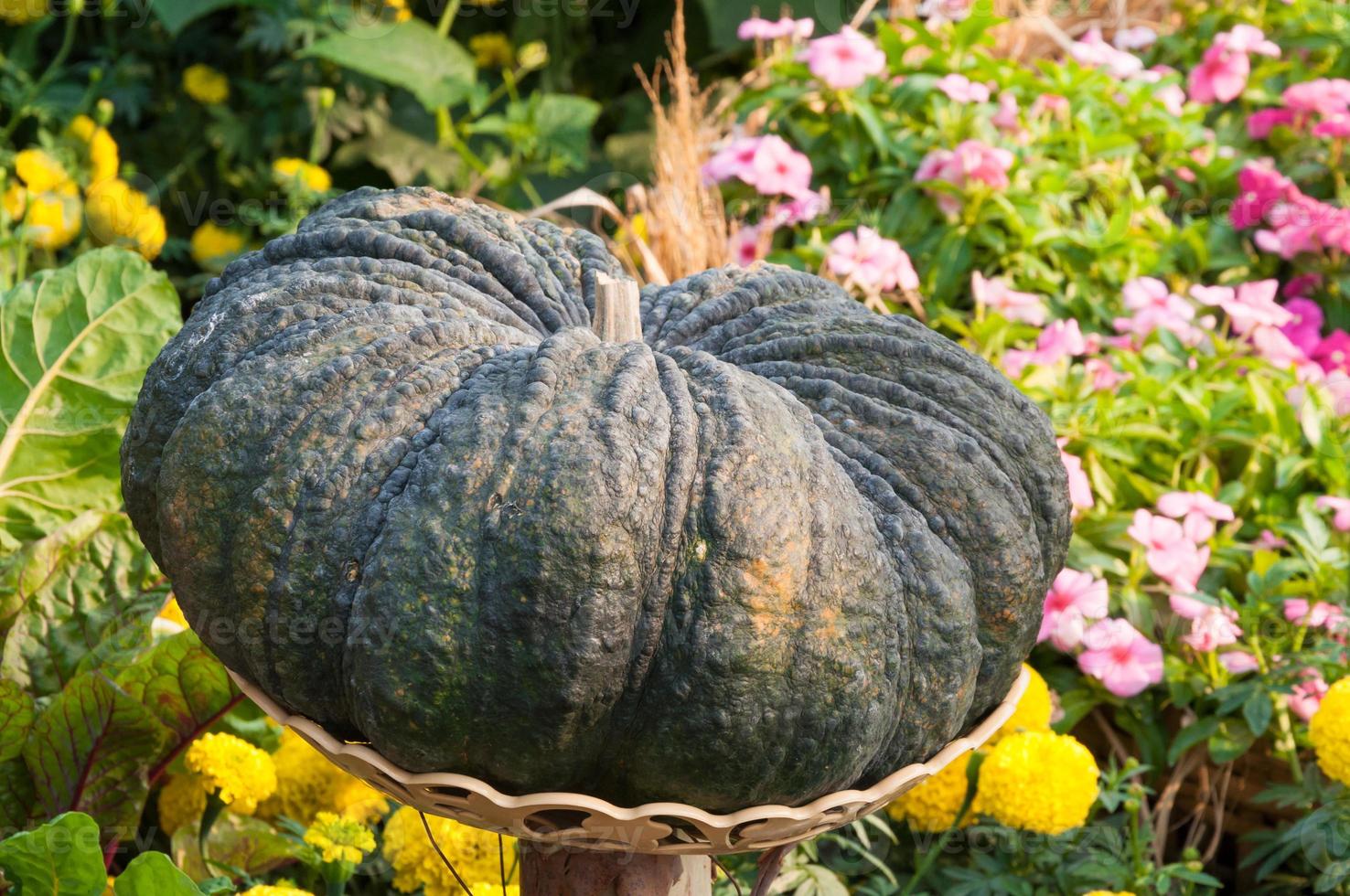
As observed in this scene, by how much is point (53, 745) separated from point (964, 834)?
1395 mm

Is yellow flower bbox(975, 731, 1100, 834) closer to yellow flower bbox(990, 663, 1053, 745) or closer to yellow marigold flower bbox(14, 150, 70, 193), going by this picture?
yellow flower bbox(990, 663, 1053, 745)

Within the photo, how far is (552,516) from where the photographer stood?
1.18 meters

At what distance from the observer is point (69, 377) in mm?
2332

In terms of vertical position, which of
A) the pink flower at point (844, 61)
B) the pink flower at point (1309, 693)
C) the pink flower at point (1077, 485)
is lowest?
the pink flower at point (1309, 693)

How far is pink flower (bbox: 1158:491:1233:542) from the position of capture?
2.31 meters

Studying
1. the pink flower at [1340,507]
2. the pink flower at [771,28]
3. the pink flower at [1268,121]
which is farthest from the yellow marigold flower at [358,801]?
the pink flower at [1268,121]

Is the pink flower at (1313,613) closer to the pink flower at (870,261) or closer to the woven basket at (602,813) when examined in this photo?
the pink flower at (870,261)

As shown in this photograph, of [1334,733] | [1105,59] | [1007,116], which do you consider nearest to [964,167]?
[1007,116]

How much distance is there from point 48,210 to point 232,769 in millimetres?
1888

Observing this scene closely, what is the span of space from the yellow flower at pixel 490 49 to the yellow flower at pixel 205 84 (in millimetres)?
834

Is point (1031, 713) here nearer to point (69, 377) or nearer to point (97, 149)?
point (69, 377)

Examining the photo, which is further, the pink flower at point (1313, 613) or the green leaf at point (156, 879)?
the pink flower at point (1313, 613)

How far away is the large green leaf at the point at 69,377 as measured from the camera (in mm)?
2320

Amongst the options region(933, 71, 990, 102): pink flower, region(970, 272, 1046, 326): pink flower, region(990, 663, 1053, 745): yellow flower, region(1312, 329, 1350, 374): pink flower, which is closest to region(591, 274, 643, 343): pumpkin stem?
region(990, 663, 1053, 745): yellow flower
